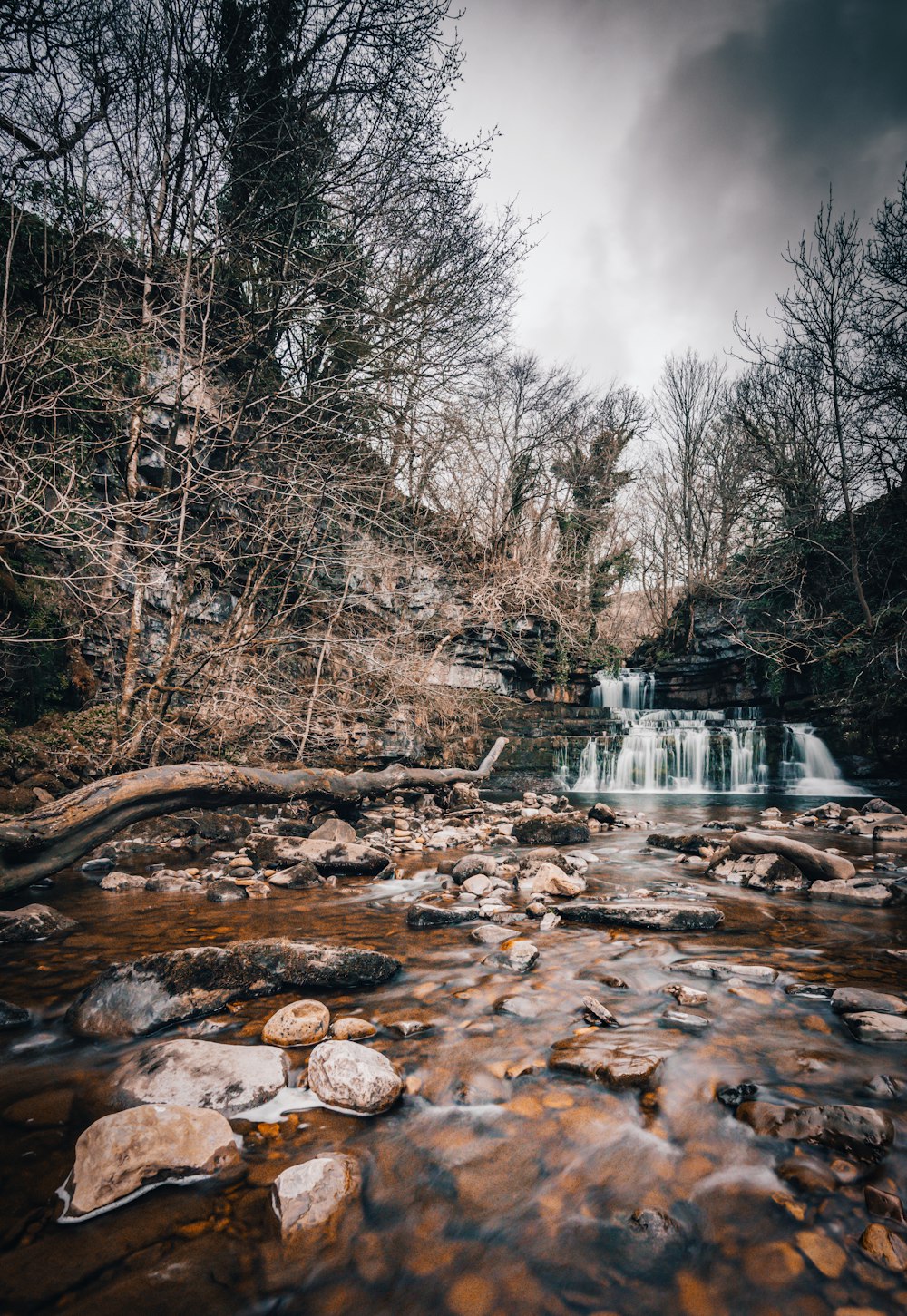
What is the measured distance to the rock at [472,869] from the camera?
206 inches

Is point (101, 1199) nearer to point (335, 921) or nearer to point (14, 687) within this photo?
point (335, 921)

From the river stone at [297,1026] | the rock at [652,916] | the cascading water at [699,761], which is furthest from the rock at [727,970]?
the cascading water at [699,761]

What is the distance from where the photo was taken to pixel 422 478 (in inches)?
477

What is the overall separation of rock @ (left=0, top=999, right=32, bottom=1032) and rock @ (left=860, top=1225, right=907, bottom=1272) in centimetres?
329

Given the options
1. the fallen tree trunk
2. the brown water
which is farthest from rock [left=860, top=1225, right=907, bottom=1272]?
the fallen tree trunk

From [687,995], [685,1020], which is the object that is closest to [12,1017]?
[685,1020]

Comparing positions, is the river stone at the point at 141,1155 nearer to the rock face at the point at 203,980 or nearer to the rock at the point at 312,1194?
the rock at the point at 312,1194

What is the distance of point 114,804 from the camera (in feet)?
14.0

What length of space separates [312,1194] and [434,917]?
260 cm

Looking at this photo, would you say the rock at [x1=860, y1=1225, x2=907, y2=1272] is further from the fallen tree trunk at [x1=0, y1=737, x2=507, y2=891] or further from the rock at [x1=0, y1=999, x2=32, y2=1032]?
the fallen tree trunk at [x1=0, y1=737, x2=507, y2=891]

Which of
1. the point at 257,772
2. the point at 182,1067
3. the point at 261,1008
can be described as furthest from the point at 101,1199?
the point at 257,772

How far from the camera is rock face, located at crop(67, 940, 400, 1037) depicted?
255cm

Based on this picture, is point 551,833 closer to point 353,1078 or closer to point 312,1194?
point 353,1078

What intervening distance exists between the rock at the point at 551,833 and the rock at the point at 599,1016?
4354mm
